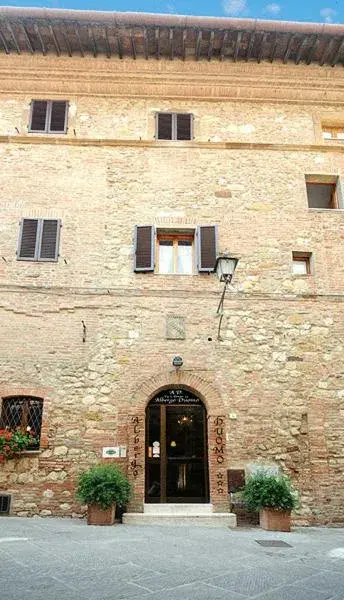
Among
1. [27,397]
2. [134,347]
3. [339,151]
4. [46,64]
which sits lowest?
[27,397]

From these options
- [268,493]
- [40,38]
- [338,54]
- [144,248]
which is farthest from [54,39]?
[268,493]

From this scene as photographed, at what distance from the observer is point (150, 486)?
28.2 feet

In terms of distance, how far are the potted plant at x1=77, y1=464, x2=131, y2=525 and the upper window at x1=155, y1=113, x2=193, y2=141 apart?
7473mm

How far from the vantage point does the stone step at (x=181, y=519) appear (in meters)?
7.67

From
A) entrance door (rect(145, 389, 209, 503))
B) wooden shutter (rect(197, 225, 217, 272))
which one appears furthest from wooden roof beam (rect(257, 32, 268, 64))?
entrance door (rect(145, 389, 209, 503))

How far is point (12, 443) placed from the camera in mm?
8180

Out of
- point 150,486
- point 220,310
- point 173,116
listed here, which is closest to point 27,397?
point 150,486

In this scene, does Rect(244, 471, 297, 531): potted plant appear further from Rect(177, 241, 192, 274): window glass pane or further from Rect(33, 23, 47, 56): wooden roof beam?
Rect(33, 23, 47, 56): wooden roof beam

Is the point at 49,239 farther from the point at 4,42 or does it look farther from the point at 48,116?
the point at 4,42

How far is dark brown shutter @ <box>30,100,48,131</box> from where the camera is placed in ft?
35.2

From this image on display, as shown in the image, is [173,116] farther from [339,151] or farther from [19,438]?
[19,438]

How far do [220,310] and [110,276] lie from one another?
7.82 feet

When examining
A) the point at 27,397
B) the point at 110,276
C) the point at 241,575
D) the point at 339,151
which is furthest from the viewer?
the point at 339,151

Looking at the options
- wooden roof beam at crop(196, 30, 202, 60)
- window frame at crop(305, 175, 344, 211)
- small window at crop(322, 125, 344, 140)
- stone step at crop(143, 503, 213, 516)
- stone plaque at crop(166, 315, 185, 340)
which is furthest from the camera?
Answer: small window at crop(322, 125, 344, 140)
